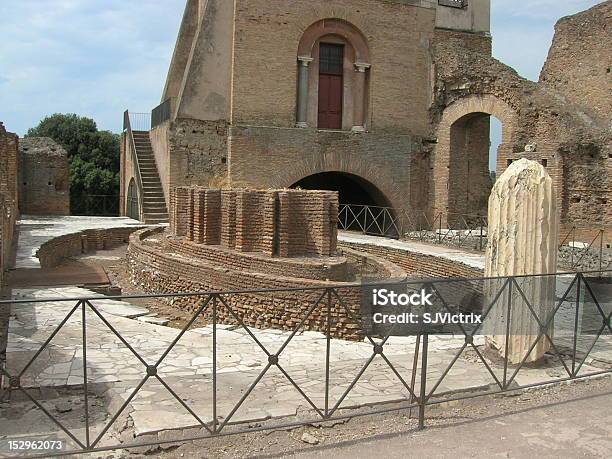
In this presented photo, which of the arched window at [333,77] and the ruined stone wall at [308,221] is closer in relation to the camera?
the ruined stone wall at [308,221]

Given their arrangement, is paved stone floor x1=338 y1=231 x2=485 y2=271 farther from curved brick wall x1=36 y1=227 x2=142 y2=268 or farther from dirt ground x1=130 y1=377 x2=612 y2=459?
dirt ground x1=130 y1=377 x2=612 y2=459

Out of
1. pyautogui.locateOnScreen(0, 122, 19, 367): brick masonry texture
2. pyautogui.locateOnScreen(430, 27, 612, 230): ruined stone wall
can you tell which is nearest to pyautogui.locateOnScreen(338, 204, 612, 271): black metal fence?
pyautogui.locateOnScreen(430, 27, 612, 230): ruined stone wall

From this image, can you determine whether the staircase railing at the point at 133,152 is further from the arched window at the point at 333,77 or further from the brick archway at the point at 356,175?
the arched window at the point at 333,77

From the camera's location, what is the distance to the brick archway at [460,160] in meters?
19.3

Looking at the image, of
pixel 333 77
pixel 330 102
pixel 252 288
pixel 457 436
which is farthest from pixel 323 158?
pixel 457 436

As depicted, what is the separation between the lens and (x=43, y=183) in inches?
853

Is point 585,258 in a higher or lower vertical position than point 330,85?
lower

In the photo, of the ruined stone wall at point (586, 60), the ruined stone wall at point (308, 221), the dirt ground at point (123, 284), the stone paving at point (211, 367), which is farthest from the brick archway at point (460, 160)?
the stone paving at point (211, 367)

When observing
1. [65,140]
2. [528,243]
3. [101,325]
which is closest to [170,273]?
[101,325]

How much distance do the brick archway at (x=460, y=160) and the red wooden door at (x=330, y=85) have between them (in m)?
3.40

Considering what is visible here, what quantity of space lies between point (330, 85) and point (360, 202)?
4.26 meters

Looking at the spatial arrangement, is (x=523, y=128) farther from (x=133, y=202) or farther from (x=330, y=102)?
(x=133, y=202)

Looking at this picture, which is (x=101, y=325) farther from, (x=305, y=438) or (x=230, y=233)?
(x=305, y=438)

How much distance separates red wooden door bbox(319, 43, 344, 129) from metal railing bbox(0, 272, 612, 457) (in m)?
11.9
